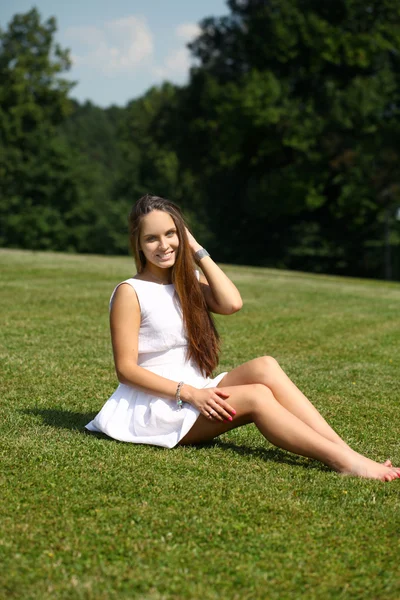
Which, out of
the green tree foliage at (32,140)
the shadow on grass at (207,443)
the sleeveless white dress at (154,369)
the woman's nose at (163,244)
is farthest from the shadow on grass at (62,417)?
the green tree foliage at (32,140)

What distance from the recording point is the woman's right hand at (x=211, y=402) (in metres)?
4.58

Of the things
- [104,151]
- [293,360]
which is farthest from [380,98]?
[104,151]

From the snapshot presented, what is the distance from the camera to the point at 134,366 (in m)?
4.77

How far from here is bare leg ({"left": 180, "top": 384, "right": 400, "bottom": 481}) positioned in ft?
14.8

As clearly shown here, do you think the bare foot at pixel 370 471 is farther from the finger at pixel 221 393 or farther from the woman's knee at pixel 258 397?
the finger at pixel 221 393

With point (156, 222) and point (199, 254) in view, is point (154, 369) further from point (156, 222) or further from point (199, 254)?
point (156, 222)

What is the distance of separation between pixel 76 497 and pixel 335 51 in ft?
111

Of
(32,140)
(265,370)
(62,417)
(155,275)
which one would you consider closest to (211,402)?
(265,370)

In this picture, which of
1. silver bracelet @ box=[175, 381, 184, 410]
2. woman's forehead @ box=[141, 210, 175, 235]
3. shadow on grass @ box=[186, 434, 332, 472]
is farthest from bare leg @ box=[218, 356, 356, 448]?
woman's forehead @ box=[141, 210, 175, 235]

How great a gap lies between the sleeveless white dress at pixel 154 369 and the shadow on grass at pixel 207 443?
11cm

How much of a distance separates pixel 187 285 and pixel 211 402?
2.82 feet

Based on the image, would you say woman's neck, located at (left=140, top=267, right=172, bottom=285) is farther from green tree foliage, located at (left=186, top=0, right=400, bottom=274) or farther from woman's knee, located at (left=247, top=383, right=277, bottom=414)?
green tree foliage, located at (left=186, top=0, right=400, bottom=274)

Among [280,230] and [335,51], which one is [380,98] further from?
[280,230]

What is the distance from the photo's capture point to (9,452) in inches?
188
